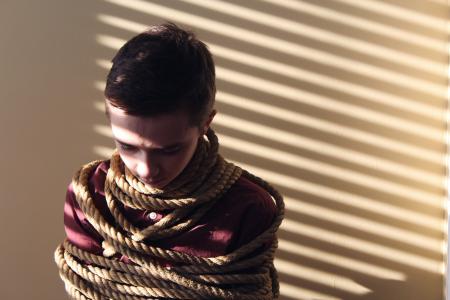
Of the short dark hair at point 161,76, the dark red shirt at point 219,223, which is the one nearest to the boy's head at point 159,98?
the short dark hair at point 161,76

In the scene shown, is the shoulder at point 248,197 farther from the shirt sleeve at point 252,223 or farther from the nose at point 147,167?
the nose at point 147,167

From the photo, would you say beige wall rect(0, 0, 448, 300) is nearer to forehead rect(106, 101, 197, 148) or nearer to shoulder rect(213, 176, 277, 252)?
shoulder rect(213, 176, 277, 252)

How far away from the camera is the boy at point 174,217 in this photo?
0.93 metres

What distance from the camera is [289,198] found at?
1262 mm

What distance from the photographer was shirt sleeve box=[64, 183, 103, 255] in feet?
3.47

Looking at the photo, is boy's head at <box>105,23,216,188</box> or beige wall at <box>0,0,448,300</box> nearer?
boy's head at <box>105,23,216,188</box>

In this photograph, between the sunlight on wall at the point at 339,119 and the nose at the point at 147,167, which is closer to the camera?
the nose at the point at 147,167

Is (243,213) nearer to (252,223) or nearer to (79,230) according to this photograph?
(252,223)

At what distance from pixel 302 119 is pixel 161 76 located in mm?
425

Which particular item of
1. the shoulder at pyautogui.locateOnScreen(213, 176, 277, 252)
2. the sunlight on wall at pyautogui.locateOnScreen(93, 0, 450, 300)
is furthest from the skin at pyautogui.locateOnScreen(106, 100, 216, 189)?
the sunlight on wall at pyautogui.locateOnScreen(93, 0, 450, 300)

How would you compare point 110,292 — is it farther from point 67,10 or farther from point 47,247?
point 67,10

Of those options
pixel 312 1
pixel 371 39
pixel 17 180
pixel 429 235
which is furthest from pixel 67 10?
pixel 429 235

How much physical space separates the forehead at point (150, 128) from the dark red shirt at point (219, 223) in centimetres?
16

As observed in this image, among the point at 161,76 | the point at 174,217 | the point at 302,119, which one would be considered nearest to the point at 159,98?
the point at 161,76
